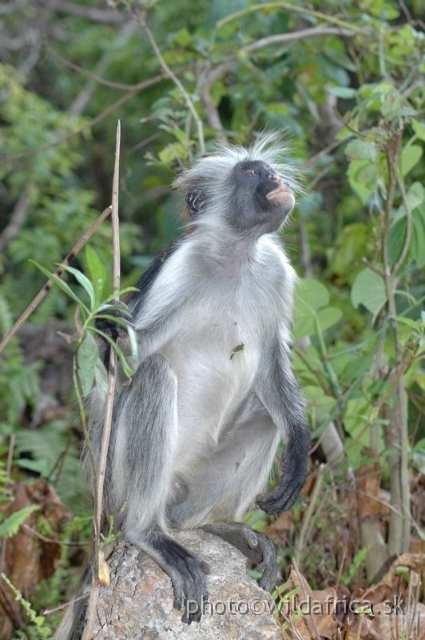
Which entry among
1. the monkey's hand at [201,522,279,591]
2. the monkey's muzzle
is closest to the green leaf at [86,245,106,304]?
the monkey's muzzle

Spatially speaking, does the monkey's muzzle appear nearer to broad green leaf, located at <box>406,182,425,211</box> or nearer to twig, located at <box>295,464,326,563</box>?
broad green leaf, located at <box>406,182,425,211</box>

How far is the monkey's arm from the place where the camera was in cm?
409

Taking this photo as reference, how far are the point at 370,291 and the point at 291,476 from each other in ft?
3.67

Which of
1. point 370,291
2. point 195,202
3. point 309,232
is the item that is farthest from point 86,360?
point 309,232

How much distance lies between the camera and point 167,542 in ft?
11.9

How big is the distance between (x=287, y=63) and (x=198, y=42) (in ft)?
2.84

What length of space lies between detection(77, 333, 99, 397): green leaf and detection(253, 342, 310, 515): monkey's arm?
5.59 feet

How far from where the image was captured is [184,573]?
342cm

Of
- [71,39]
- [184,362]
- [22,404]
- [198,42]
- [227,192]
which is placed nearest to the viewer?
[184,362]

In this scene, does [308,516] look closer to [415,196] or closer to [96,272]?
[415,196]

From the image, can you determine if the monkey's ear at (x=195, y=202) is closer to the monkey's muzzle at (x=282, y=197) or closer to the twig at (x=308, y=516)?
the monkey's muzzle at (x=282, y=197)

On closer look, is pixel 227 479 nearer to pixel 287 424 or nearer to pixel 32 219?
pixel 287 424

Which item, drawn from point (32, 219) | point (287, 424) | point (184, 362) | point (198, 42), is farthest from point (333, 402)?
point (32, 219)

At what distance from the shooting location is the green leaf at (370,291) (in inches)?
183
